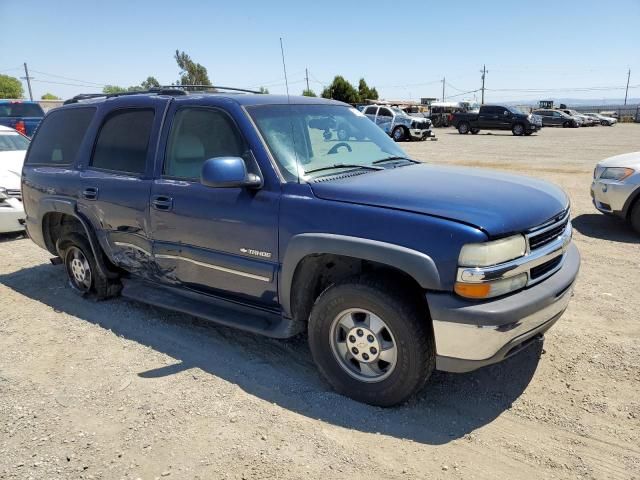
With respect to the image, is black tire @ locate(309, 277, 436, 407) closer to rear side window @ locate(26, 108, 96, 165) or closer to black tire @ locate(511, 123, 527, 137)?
rear side window @ locate(26, 108, 96, 165)

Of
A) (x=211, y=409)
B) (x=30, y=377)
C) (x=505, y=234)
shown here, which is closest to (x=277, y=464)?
(x=211, y=409)

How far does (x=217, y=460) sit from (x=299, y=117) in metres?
2.41

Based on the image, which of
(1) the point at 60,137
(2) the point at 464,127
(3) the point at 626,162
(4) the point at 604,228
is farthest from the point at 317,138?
(2) the point at 464,127

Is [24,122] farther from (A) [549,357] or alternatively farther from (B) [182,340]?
(A) [549,357]

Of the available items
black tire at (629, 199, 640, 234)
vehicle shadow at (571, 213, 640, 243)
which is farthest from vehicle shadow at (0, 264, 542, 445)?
black tire at (629, 199, 640, 234)

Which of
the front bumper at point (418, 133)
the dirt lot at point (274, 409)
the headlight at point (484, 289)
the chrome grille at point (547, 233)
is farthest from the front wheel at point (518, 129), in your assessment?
the headlight at point (484, 289)

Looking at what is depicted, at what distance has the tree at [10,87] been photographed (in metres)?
84.0

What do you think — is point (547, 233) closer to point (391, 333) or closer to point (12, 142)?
point (391, 333)

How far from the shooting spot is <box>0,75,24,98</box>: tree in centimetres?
8400

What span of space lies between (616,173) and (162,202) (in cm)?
609

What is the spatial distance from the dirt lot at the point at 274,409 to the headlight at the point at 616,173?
9.59 ft

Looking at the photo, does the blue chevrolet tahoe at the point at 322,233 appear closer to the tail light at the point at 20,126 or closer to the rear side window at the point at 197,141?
the rear side window at the point at 197,141

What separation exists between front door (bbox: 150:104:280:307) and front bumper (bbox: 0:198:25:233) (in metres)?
4.37

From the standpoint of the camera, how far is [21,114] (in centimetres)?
1688
